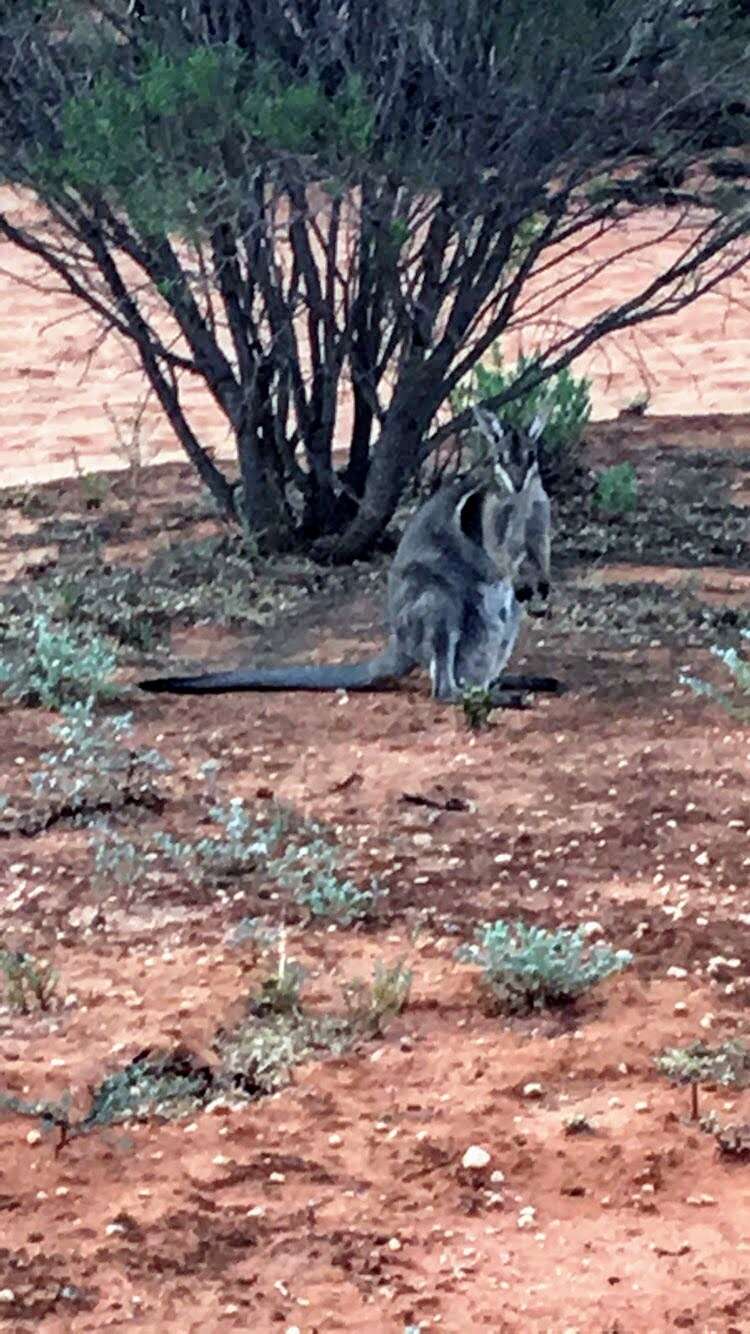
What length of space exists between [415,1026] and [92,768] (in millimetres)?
1826

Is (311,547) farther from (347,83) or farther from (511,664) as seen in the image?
(347,83)

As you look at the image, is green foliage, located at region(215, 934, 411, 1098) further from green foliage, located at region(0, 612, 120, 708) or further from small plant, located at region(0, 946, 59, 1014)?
green foliage, located at region(0, 612, 120, 708)

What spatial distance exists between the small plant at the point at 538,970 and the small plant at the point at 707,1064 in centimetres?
29

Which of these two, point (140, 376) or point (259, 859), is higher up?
point (140, 376)

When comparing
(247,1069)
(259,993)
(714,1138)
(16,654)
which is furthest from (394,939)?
(16,654)

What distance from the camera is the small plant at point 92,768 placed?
510 centimetres

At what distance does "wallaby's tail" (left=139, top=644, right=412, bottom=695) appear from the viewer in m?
6.03

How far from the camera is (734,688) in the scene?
5973 mm

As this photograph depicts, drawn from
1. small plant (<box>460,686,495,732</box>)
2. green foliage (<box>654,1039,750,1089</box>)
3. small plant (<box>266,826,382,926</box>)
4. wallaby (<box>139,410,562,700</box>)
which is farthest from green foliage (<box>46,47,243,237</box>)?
green foliage (<box>654,1039,750,1089</box>)

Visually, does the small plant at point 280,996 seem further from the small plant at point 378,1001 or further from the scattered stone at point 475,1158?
the scattered stone at point 475,1158

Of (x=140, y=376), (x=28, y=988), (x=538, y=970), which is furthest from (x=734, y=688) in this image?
(x=140, y=376)

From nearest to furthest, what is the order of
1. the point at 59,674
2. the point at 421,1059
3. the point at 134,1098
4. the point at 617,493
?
the point at 134,1098, the point at 421,1059, the point at 59,674, the point at 617,493

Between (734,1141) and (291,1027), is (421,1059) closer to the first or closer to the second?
(291,1027)

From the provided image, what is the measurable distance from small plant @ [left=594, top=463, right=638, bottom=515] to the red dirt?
2.52 meters
